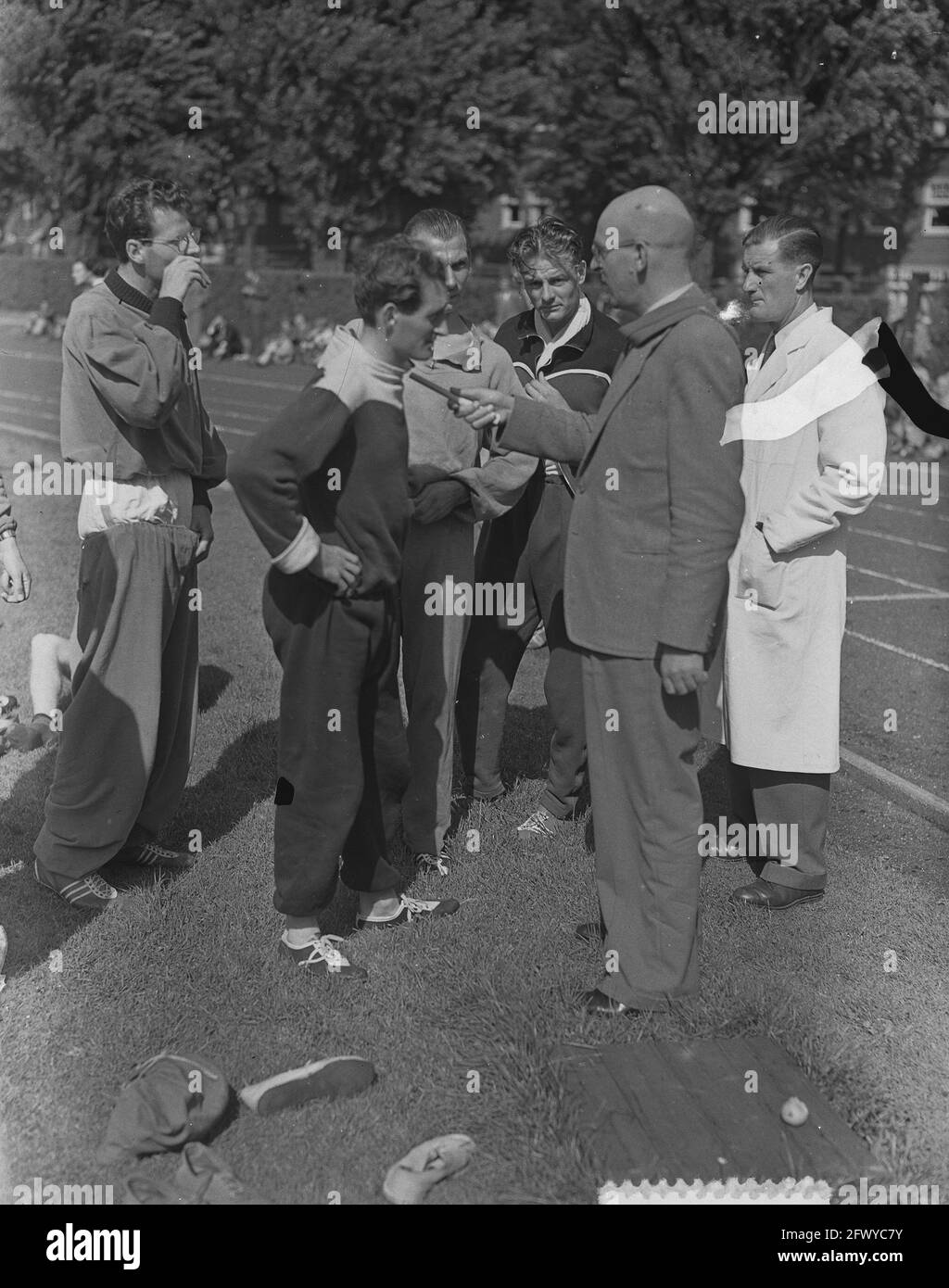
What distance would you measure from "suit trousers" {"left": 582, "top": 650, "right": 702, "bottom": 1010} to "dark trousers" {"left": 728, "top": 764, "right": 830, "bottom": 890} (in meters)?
1.02

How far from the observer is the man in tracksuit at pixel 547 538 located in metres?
6.09

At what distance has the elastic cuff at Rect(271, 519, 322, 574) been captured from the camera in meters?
4.46

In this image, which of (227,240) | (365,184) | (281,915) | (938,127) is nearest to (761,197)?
(938,127)

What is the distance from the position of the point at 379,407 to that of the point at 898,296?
1103 inches

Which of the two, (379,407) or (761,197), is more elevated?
(761,197)

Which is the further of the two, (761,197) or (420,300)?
(761,197)

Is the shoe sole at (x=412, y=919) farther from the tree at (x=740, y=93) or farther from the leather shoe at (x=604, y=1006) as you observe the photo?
the tree at (x=740, y=93)

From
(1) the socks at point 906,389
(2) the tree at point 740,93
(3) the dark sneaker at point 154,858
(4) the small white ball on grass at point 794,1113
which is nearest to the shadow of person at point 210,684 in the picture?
(3) the dark sneaker at point 154,858

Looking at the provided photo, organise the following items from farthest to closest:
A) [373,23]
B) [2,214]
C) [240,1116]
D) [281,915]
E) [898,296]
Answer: [2,214] < [373,23] < [898,296] < [281,915] < [240,1116]

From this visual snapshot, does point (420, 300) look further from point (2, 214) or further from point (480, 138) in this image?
point (2, 214)

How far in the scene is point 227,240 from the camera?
43.8 m

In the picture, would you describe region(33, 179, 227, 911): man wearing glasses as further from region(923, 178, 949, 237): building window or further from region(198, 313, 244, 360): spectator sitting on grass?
region(923, 178, 949, 237): building window

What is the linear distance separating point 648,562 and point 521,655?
6.35ft
